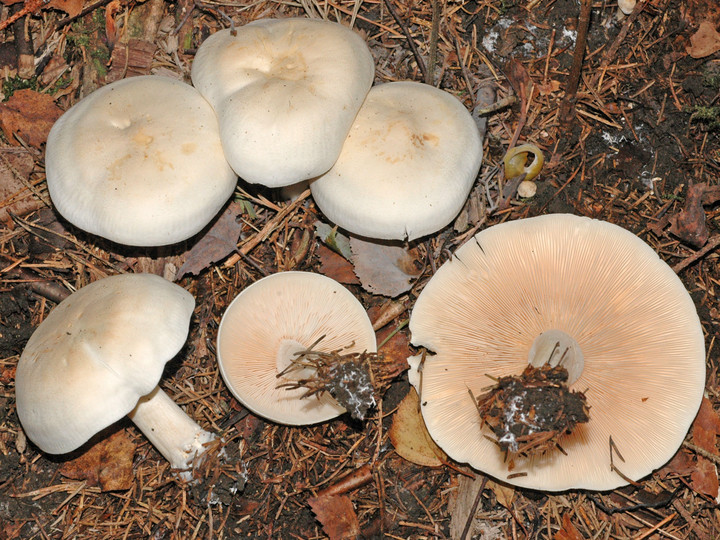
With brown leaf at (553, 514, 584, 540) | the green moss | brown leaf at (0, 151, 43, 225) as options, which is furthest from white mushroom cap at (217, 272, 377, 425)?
the green moss

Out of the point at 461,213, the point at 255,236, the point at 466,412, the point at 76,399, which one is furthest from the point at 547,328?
the point at 76,399

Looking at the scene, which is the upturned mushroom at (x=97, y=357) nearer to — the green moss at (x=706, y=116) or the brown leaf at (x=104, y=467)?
the brown leaf at (x=104, y=467)

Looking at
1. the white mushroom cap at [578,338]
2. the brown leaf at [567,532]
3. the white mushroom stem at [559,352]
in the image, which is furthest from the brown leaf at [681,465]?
the white mushroom stem at [559,352]

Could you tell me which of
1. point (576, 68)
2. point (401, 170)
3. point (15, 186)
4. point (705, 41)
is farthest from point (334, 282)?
point (705, 41)

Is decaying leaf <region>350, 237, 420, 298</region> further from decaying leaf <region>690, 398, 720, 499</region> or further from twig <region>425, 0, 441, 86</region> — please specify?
decaying leaf <region>690, 398, 720, 499</region>

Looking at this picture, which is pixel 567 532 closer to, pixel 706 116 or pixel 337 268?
pixel 337 268

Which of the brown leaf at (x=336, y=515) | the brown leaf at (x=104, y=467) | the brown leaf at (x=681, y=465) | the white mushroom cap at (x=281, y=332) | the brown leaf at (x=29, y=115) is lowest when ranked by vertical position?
the brown leaf at (x=336, y=515)

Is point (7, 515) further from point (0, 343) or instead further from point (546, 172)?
point (546, 172)
